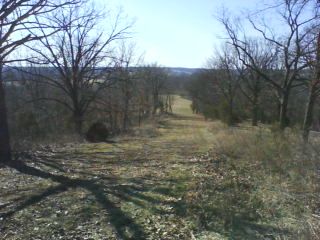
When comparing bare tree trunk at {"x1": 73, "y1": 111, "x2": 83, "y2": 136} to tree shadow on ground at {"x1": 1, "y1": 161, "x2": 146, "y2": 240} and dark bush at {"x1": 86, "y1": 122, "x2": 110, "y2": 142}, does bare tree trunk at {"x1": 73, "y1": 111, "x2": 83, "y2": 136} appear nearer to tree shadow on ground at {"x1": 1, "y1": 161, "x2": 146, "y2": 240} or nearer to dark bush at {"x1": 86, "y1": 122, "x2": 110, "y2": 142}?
dark bush at {"x1": 86, "y1": 122, "x2": 110, "y2": 142}

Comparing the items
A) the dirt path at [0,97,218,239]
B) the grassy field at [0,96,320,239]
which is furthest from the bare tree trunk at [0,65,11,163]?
the grassy field at [0,96,320,239]

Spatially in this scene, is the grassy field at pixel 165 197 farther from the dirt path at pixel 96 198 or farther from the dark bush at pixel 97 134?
the dark bush at pixel 97 134

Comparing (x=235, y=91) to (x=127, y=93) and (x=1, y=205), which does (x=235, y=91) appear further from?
(x=1, y=205)

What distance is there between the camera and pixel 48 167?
1193 centimetres

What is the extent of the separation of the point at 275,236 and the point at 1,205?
499 centimetres

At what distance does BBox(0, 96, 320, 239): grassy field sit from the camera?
6.48 metres

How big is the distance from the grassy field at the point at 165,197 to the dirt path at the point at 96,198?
Result: 17mm

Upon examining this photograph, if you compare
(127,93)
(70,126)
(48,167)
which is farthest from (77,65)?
(48,167)

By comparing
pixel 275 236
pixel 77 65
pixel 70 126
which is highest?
pixel 77 65

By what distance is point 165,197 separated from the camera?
8312mm

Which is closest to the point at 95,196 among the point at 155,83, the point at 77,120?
the point at 77,120

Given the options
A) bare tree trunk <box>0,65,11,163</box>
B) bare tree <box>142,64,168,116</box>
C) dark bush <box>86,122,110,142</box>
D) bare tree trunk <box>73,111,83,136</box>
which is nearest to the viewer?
bare tree trunk <box>0,65,11,163</box>

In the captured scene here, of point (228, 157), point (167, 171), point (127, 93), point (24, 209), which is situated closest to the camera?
point (24, 209)

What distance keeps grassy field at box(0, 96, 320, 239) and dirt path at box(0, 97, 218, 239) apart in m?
0.02
